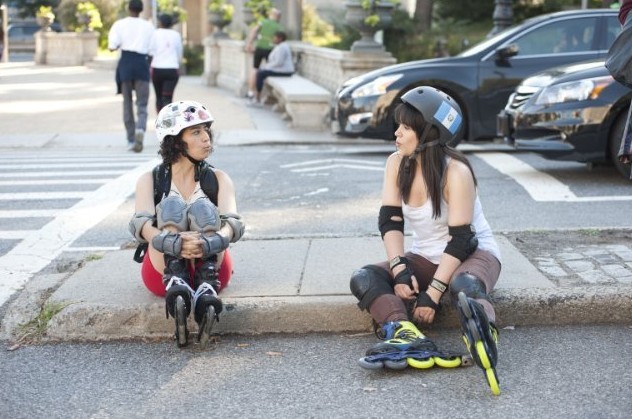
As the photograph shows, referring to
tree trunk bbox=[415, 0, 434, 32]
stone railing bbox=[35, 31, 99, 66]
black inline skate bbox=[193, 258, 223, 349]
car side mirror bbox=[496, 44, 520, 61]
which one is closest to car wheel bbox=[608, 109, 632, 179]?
car side mirror bbox=[496, 44, 520, 61]

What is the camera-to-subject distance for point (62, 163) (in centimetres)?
1249

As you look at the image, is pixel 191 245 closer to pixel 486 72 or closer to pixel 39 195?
pixel 39 195

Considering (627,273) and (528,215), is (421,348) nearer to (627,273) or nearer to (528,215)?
(627,273)

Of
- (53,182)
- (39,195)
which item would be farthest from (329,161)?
(39,195)

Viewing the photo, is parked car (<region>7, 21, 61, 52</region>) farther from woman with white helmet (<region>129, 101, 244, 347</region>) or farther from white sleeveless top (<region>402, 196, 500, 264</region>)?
white sleeveless top (<region>402, 196, 500, 264</region>)

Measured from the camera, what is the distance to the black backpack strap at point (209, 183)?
5.38m

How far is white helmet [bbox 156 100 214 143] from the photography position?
5250 mm

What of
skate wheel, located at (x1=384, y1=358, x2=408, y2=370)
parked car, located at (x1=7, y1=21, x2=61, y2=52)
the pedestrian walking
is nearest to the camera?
skate wheel, located at (x1=384, y1=358, x2=408, y2=370)

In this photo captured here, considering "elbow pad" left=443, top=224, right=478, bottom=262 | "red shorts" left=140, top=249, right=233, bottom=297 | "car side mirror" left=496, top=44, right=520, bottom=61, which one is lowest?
"red shorts" left=140, top=249, right=233, bottom=297

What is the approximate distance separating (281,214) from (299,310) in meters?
3.55

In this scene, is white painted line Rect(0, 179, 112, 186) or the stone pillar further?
the stone pillar

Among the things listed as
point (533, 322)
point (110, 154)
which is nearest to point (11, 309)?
point (533, 322)

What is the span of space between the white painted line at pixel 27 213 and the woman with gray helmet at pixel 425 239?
15.4 feet

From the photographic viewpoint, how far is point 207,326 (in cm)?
485
